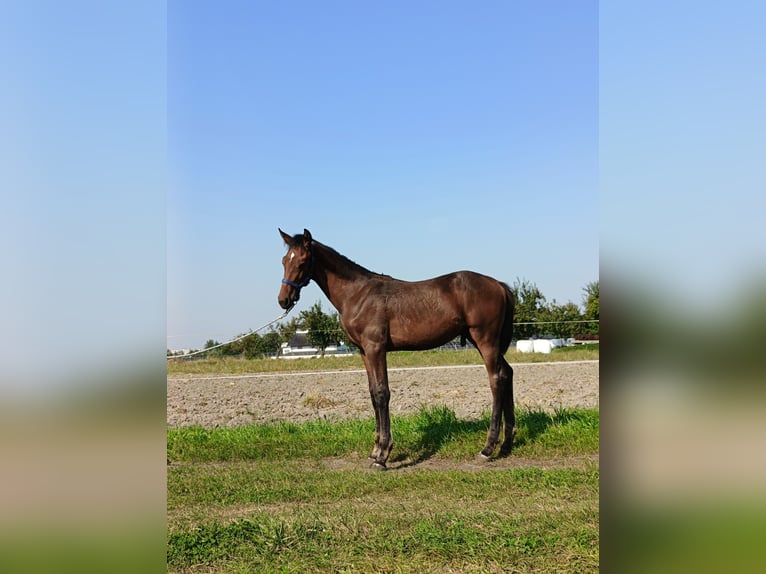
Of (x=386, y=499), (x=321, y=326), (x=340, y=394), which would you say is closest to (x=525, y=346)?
(x=321, y=326)

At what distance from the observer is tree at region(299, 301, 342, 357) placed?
24.1 meters

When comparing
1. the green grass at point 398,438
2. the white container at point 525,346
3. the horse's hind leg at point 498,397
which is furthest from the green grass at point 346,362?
the horse's hind leg at point 498,397

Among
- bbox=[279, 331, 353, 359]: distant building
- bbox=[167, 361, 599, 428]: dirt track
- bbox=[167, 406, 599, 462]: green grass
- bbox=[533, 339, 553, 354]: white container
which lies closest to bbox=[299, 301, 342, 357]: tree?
bbox=[279, 331, 353, 359]: distant building

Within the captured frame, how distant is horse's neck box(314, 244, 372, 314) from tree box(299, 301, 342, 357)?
1593cm

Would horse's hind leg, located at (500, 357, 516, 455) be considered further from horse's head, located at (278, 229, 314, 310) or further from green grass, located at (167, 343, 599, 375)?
green grass, located at (167, 343, 599, 375)

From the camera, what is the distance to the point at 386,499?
5.52m

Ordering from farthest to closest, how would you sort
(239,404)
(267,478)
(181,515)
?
(239,404)
(267,478)
(181,515)
